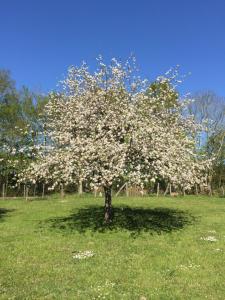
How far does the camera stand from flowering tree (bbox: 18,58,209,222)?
83.1ft

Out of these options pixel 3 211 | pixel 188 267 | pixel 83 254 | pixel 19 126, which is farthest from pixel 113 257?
pixel 19 126

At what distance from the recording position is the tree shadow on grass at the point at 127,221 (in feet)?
94.4

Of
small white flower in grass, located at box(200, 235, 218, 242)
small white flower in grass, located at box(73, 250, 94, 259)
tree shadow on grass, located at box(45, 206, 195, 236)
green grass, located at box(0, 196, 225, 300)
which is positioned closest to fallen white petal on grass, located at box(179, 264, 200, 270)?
green grass, located at box(0, 196, 225, 300)

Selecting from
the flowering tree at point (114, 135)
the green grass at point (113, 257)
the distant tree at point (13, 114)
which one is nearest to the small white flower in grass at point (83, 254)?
the green grass at point (113, 257)

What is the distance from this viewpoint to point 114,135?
2670 centimetres

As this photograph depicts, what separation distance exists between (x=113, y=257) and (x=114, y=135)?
824 cm

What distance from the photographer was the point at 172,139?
1074 inches

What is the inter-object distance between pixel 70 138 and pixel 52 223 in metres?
7.78

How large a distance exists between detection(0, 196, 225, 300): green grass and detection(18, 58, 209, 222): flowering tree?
10.8 ft

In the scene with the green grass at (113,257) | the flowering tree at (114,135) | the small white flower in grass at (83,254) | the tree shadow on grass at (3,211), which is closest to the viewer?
the green grass at (113,257)

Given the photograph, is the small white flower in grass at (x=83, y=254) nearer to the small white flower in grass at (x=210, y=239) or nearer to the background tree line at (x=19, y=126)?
the small white flower in grass at (x=210, y=239)

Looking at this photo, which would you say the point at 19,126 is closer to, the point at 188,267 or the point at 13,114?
the point at 13,114

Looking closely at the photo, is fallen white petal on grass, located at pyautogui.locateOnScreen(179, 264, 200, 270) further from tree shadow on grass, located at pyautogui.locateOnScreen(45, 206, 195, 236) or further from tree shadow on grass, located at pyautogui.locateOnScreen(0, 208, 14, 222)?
tree shadow on grass, located at pyautogui.locateOnScreen(0, 208, 14, 222)

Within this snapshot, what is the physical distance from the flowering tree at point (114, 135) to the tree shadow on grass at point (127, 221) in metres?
1.56
